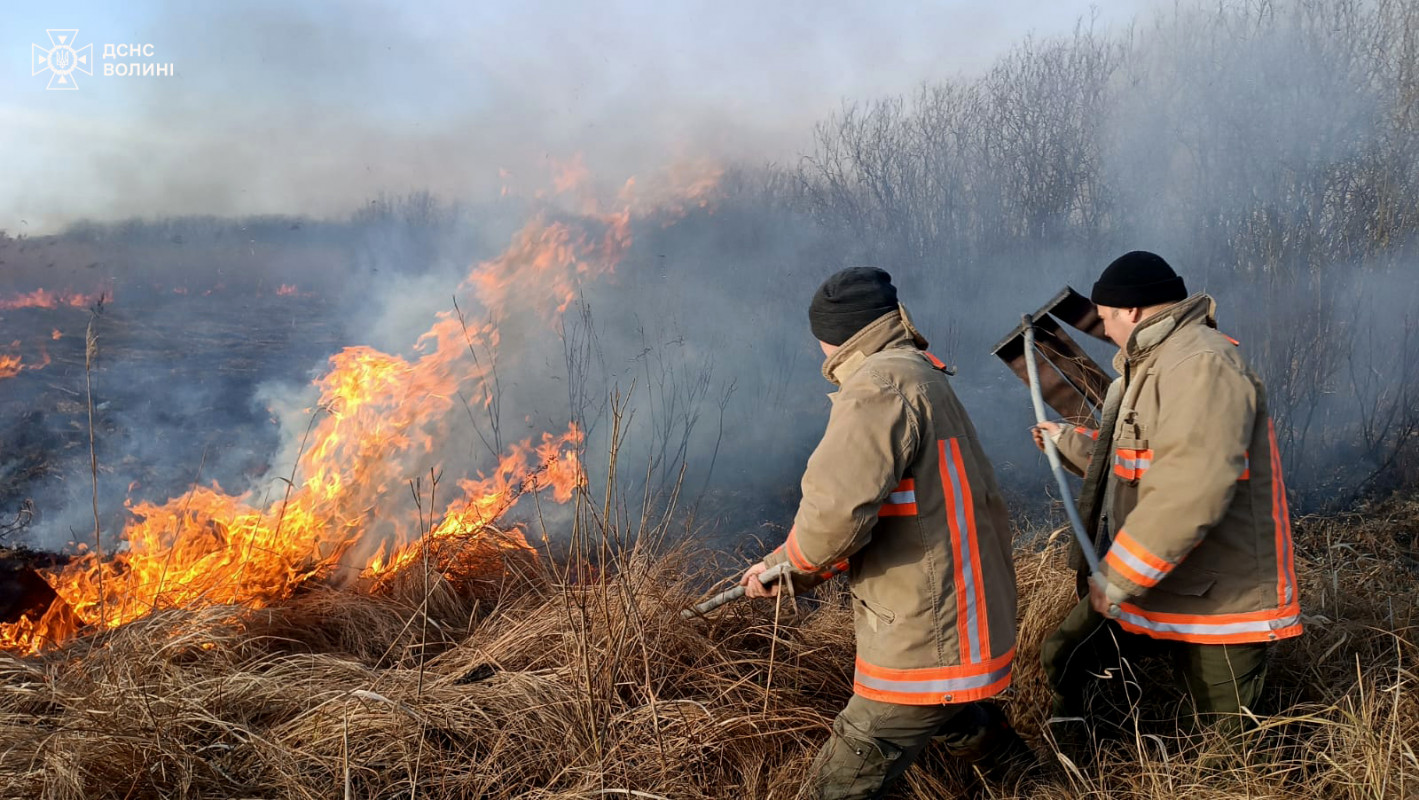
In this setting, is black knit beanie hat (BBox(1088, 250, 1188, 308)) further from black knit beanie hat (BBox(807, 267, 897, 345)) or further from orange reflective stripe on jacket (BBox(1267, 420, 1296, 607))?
black knit beanie hat (BBox(807, 267, 897, 345))

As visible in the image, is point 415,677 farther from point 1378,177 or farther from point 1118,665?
point 1378,177

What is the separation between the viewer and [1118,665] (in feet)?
9.51

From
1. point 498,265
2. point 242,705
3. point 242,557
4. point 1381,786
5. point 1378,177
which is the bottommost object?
point 242,557

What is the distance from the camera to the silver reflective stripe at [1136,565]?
225cm

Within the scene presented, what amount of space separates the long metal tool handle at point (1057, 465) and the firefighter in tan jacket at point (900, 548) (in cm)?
53

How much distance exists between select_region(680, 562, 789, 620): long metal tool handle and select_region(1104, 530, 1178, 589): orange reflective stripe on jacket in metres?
1.01

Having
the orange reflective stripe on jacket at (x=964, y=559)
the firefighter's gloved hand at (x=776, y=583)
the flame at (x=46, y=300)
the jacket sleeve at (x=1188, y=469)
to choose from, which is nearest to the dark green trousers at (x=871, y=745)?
the orange reflective stripe on jacket at (x=964, y=559)

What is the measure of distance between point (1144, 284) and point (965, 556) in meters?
1.19

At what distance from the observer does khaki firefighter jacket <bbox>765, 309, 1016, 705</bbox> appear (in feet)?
6.56

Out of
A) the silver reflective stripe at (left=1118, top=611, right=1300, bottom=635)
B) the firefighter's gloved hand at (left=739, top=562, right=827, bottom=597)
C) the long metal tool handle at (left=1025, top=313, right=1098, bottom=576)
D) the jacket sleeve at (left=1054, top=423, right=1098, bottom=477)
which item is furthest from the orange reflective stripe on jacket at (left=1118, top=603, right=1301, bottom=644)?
the firefighter's gloved hand at (left=739, top=562, right=827, bottom=597)

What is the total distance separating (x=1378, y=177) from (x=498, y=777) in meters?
8.78

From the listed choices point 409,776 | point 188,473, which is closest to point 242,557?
point 409,776

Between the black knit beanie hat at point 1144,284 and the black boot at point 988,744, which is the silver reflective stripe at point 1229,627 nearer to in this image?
the black boot at point 988,744

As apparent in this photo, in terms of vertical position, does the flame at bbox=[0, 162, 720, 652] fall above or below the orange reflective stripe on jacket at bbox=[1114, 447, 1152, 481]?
below
